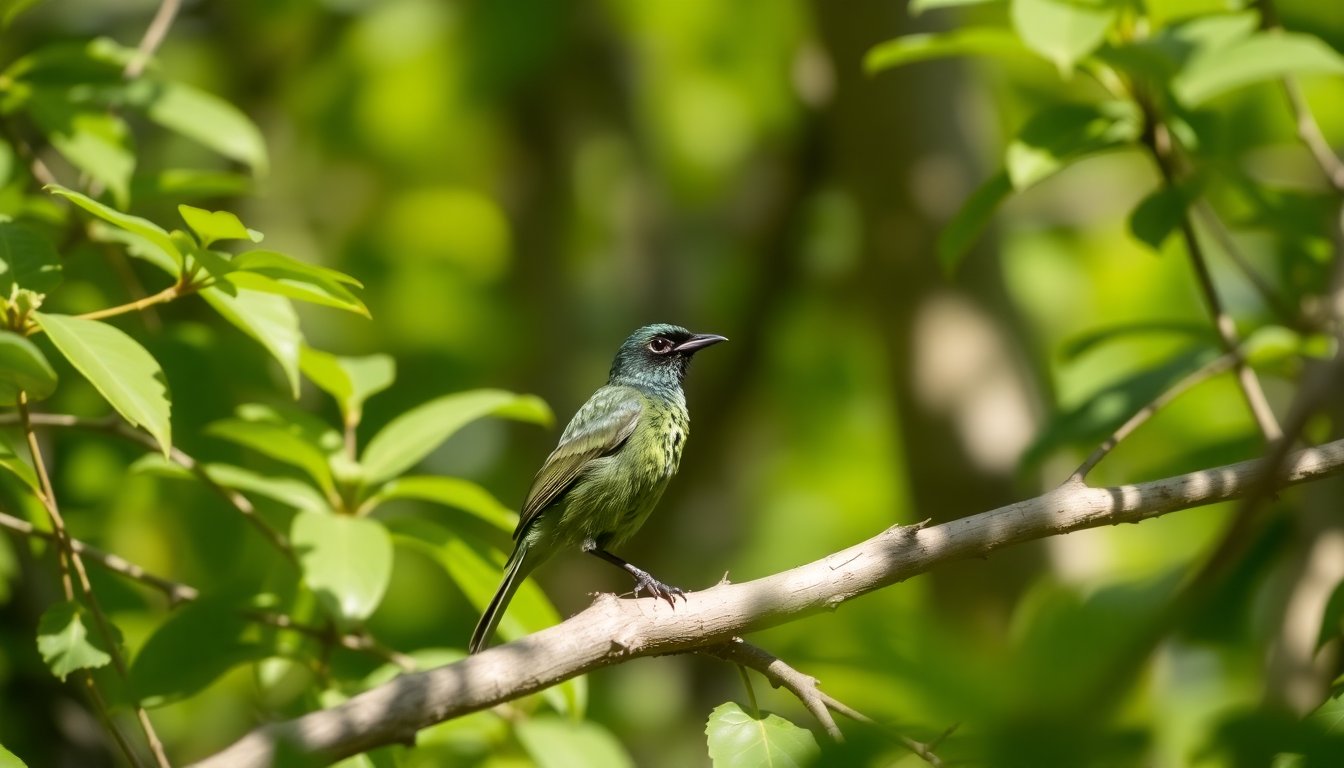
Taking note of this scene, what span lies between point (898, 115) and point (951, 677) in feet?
16.9

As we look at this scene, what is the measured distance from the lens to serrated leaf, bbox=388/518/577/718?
3.53 meters

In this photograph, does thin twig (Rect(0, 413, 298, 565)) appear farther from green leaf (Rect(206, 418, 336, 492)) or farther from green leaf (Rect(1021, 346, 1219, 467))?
green leaf (Rect(1021, 346, 1219, 467))

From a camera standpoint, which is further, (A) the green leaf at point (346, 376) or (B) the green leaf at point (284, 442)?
(A) the green leaf at point (346, 376)

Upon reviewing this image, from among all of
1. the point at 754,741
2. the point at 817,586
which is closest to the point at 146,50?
the point at 817,586

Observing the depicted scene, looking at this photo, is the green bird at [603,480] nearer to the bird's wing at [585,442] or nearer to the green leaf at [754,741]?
the bird's wing at [585,442]

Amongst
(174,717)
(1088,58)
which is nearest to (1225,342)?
(1088,58)

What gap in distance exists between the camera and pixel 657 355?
5340 mm

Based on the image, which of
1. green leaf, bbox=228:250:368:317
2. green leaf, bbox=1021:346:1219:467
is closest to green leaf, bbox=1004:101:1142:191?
green leaf, bbox=1021:346:1219:467

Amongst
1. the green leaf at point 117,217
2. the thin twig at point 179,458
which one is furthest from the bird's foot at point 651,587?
the green leaf at point 117,217

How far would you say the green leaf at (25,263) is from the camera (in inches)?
105

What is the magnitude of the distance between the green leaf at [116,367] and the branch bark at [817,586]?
2.22 ft

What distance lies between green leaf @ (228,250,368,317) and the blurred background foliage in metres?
1.24

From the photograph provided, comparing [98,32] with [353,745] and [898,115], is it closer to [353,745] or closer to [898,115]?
[898,115]

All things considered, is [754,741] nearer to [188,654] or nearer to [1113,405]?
[188,654]
